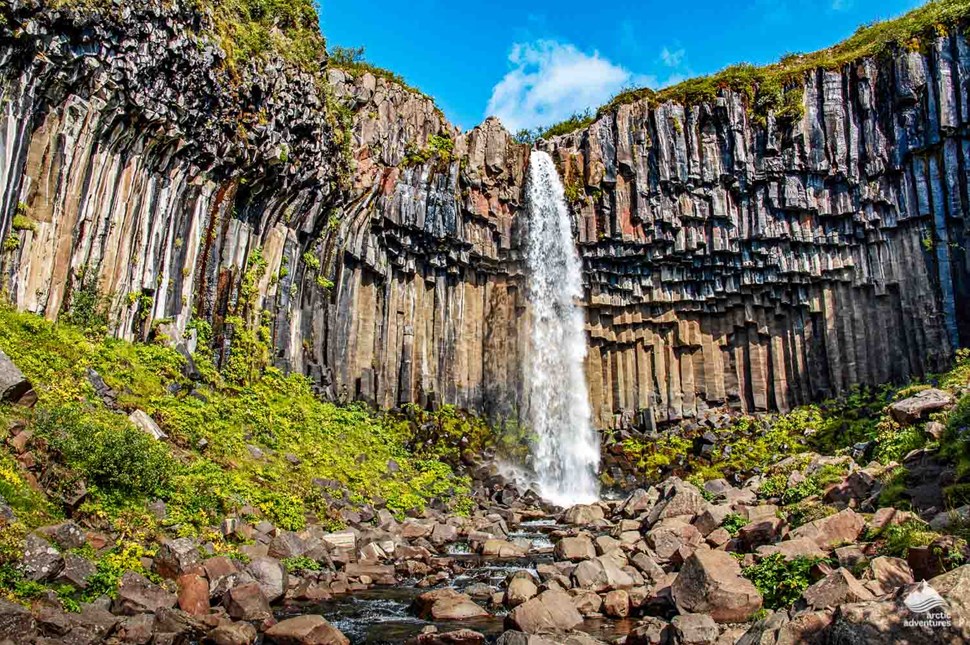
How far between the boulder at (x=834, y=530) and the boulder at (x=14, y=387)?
44.8 feet

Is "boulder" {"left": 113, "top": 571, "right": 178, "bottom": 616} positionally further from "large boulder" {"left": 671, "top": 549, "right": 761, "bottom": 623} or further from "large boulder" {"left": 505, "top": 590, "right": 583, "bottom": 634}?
"large boulder" {"left": 671, "top": 549, "right": 761, "bottom": 623}

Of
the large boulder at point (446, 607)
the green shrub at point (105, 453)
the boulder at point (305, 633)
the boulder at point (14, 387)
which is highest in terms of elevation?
the boulder at point (14, 387)

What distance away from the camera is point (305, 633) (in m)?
9.72

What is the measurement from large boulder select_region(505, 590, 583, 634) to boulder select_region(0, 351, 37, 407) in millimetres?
9279

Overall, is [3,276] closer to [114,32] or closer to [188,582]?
[114,32]

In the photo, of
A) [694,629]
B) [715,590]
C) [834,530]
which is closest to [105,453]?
[694,629]

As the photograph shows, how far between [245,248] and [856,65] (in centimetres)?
2654

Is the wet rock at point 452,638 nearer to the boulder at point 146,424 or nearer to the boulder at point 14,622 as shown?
the boulder at point 14,622

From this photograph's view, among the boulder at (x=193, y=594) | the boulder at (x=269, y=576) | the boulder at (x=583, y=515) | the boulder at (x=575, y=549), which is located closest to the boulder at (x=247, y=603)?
the boulder at (x=193, y=594)

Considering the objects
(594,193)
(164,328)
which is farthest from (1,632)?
(594,193)

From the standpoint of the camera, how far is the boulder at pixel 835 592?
8.43 meters

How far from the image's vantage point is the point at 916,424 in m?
18.8

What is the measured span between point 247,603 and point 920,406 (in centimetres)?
1752

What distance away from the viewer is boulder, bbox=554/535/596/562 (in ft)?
50.6
